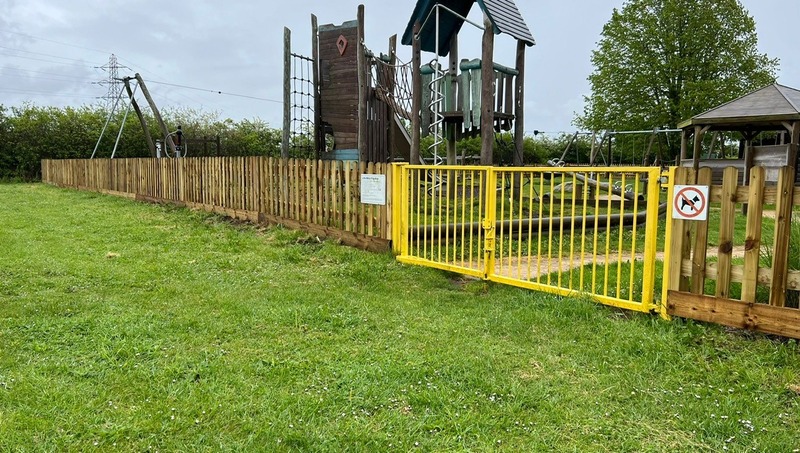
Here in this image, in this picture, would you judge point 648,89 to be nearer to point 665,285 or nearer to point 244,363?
point 665,285

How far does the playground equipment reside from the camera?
955 centimetres

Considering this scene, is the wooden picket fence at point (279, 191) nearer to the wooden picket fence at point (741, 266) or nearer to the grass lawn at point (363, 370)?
the grass lawn at point (363, 370)

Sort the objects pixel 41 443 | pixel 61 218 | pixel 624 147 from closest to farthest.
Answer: pixel 41 443 → pixel 61 218 → pixel 624 147

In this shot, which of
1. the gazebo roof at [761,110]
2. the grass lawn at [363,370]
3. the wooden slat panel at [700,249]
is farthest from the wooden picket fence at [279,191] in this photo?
the gazebo roof at [761,110]

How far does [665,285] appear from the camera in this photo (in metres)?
4.10

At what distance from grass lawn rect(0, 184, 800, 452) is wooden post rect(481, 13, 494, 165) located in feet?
13.5

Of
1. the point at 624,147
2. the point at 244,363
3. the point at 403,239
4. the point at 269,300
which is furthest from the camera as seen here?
the point at 624,147

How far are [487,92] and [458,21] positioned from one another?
2.69m

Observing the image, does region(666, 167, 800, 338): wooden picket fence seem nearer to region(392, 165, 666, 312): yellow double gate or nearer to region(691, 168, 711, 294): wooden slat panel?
region(691, 168, 711, 294): wooden slat panel

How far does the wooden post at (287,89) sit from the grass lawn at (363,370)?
23.8 ft

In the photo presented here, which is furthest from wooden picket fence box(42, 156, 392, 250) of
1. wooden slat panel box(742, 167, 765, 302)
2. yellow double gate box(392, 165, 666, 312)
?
wooden slat panel box(742, 167, 765, 302)

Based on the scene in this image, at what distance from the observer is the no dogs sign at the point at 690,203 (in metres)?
3.85

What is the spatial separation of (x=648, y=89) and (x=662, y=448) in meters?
28.5

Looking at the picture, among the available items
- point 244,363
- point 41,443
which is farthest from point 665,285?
point 41,443
